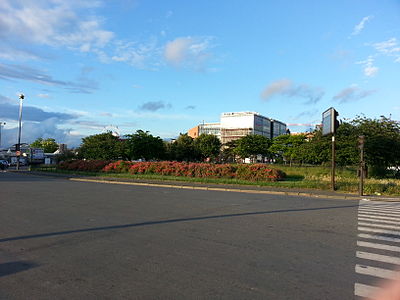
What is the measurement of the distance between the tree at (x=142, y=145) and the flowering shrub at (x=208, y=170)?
53.9 ft

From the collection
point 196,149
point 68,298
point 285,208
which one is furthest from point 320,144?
point 196,149

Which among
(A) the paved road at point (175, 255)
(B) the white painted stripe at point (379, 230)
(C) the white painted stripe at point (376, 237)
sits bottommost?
(A) the paved road at point (175, 255)

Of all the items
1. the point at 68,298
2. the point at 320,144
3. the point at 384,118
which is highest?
the point at 384,118

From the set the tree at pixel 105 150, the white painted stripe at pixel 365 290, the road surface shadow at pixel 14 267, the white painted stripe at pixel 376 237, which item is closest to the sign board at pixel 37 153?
the tree at pixel 105 150

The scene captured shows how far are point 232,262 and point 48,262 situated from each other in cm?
305

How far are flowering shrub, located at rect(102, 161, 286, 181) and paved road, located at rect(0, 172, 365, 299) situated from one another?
13.6 metres

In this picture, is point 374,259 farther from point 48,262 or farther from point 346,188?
point 346,188

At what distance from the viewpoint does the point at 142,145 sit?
49.5 m

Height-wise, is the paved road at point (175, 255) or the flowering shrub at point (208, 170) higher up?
the flowering shrub at point (208, 170)

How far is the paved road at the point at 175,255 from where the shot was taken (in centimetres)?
436

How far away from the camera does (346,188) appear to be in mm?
17969

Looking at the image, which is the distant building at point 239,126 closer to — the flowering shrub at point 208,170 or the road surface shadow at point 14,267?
the flowering shrub at point 208,170

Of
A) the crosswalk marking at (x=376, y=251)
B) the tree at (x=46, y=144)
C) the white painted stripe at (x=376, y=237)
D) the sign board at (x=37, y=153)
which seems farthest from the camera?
the tree at (x=46, y=144)

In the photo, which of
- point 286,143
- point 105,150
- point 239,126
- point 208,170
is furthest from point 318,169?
point 239,126
